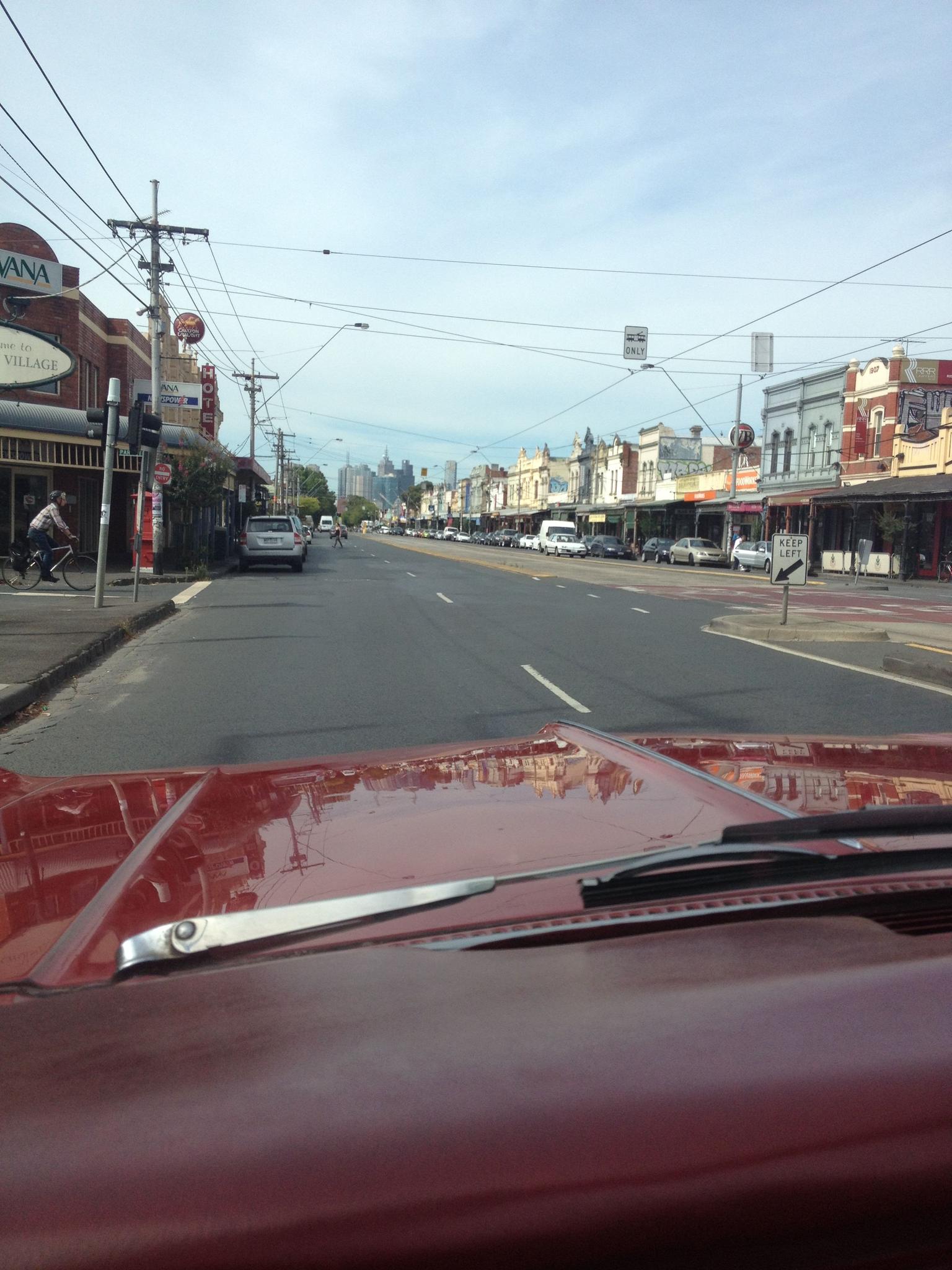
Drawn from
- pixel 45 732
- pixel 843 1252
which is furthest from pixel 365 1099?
pixel 45 732

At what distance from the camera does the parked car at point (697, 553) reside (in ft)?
167

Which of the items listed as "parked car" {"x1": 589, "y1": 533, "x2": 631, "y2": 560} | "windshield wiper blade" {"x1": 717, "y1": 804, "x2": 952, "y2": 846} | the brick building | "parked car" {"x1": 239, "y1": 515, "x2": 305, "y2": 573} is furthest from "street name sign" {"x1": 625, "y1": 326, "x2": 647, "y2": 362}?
"windshield wiper blade" {"x1": 717, "y1": 804, "x2": 952, "y2": 846}

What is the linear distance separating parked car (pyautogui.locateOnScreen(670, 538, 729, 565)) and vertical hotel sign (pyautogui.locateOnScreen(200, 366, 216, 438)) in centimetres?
2379

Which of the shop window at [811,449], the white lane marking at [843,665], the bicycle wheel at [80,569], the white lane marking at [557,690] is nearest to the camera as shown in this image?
the white lane marking at [557,690]

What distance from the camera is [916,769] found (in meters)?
3.35

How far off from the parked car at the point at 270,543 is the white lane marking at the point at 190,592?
14.1 feet

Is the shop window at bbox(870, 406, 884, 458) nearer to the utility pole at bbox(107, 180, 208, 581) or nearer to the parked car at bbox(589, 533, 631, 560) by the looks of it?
the parked car at bbox(589, 533, 631, 560)

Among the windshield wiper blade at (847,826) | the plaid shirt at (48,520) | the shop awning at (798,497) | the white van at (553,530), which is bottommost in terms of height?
the windshield wiper blade at (847,826)

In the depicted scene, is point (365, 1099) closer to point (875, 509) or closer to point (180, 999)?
point (180, 999)

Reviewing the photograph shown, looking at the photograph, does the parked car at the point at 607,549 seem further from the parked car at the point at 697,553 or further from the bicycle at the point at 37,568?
the bicycle at the point at 37,568

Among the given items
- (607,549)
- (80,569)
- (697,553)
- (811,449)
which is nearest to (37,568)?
(80,569)

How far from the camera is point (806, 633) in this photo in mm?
14586

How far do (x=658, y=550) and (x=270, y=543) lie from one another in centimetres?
3200

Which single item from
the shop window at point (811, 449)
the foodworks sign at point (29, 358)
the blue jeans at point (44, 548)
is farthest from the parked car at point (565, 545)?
the foodworks sign at point (29, 358)
